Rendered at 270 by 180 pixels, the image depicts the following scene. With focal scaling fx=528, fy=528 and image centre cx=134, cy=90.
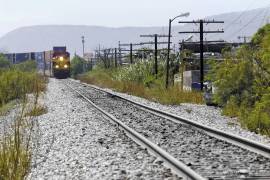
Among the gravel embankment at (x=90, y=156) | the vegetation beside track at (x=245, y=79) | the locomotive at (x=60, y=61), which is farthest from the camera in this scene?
the locomotive at (x=60, y=61)

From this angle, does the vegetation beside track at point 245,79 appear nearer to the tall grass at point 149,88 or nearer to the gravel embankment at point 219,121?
the gravel embankment at point 219,121

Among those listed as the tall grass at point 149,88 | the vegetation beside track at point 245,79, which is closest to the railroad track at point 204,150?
the vegetation beside track at point 245,79

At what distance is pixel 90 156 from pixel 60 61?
67914 mm

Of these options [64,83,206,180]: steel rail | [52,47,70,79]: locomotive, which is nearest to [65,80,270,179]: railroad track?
[64,83,206,180]: steel rail

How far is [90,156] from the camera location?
32.6ft

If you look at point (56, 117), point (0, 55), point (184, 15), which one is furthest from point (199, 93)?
point (0, 55)

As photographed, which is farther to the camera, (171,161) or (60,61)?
(60,61)

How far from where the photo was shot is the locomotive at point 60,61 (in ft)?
252

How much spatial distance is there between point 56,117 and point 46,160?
9.32m

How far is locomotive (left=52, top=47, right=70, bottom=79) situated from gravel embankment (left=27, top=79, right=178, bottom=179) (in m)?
61.6

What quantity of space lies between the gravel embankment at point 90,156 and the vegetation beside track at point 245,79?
4.37 metres

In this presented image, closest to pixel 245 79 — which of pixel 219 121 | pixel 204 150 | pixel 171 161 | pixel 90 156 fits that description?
pixel 219 121

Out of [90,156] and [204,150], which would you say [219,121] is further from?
[90,156]

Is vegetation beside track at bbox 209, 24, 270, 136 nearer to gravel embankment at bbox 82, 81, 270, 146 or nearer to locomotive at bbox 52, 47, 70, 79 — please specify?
gravel embankment at bbox 82, 81, 270, 146
